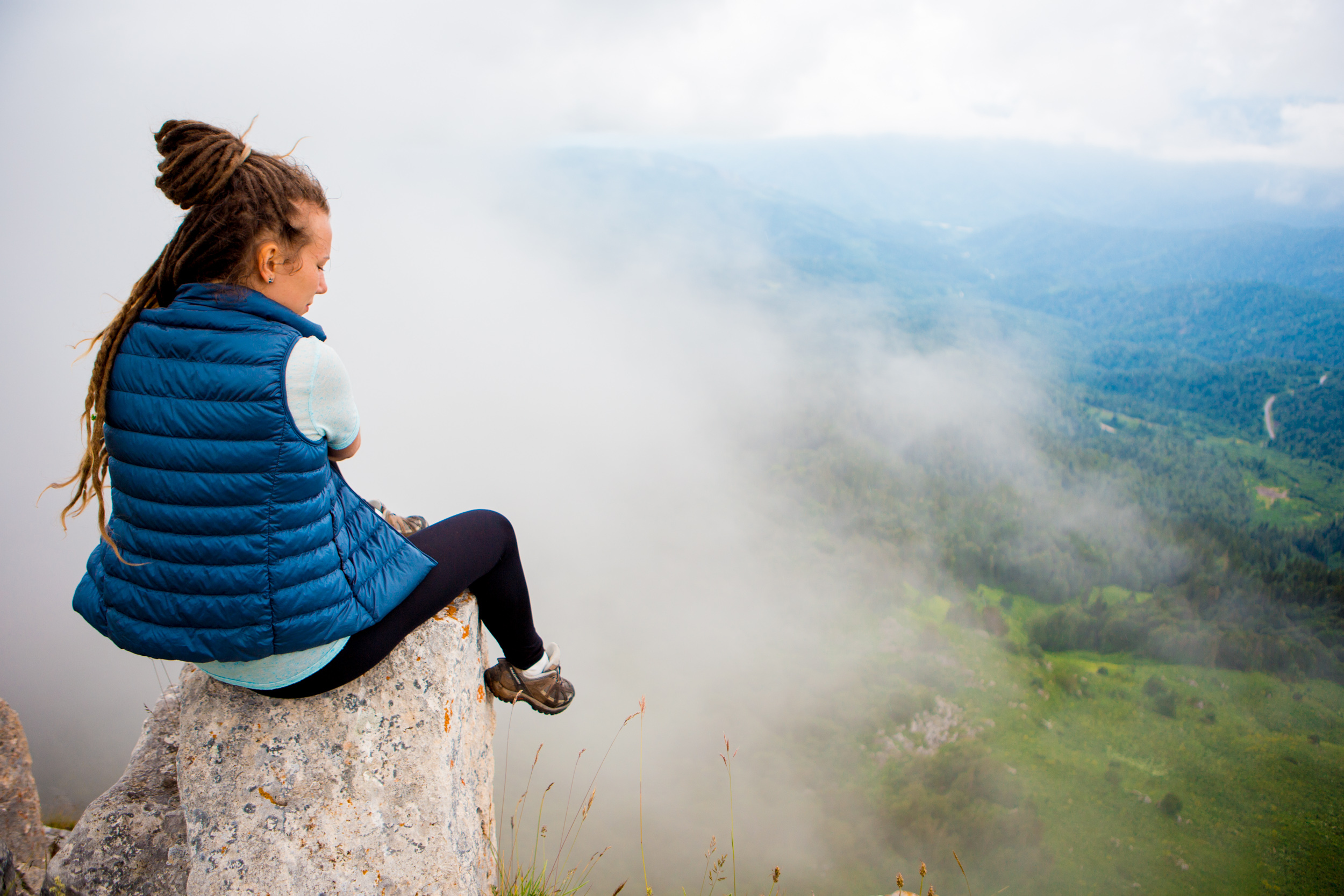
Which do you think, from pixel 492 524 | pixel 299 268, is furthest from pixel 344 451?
pixel 492 524

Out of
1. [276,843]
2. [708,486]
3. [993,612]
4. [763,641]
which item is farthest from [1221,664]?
[276,843]

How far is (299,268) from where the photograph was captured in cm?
240

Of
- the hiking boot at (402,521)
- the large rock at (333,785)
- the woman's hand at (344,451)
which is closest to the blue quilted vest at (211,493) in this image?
the woman's hand at (344,451)

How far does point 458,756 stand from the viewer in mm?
3031

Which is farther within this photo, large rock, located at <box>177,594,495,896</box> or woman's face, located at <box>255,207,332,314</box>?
large rock, located at <box>177,594,495,896</box>

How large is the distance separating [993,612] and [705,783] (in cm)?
5499

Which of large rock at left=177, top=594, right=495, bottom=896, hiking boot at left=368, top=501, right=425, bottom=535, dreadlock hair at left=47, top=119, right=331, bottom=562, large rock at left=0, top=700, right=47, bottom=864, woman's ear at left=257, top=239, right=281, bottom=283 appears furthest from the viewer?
large rock at left=0, top=700, right=47, bottom=864

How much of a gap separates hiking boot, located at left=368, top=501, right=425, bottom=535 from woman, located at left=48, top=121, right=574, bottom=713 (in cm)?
83

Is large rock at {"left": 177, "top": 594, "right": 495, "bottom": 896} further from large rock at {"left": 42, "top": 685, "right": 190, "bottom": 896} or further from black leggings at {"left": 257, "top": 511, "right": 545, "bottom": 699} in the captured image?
large rock at {"left": 42, "top": 685, "right": 190, "bottom": 896}

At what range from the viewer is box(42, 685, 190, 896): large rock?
3312 millimetres

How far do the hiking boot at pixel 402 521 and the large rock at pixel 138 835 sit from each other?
1664mm

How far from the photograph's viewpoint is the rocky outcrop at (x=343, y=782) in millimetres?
2615

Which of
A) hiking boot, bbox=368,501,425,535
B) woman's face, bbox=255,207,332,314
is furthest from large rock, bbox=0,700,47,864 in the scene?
woman's face, bbox=255,207,332,314

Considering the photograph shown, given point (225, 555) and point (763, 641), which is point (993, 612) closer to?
point (763, 641)
